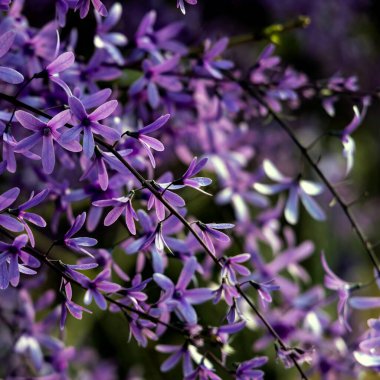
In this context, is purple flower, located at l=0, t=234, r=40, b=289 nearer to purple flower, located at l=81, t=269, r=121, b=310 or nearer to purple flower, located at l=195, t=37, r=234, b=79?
purple flower, located at l=81, t=269, r=121, b=310

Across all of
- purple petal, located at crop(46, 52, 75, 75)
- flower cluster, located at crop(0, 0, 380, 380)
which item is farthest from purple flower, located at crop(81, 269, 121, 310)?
purple petal, located at crop(46, 52, 75, 75)

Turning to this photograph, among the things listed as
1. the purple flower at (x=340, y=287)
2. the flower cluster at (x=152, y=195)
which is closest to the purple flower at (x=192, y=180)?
the flower cluster at (x=152, y=195)

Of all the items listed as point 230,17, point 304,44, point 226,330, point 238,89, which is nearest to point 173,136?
point 238,89

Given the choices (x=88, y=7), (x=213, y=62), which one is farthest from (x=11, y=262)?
(x=213, y=62)

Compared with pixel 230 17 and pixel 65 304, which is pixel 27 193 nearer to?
pixel 65 304

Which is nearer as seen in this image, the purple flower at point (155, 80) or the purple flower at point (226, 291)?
the purple flower at point (226, 291)

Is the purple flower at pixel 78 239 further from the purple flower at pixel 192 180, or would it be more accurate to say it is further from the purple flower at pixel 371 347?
the purple flower at pixel 371 347
